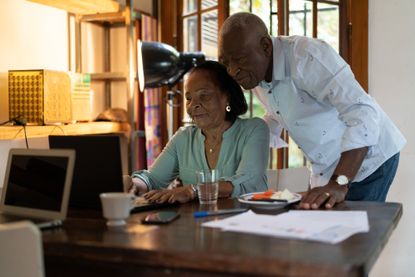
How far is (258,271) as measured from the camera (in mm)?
992

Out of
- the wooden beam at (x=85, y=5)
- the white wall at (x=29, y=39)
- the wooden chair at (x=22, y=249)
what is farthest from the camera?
the wooden beam at (x=85, y=5)

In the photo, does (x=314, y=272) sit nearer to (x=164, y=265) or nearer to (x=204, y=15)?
(x=164, y=265)

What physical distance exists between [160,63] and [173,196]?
4.14 feet

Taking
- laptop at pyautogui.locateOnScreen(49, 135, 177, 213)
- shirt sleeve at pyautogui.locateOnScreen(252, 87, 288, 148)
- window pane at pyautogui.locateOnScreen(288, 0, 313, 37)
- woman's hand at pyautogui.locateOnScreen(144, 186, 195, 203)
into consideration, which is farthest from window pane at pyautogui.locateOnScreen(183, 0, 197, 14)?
laptop at pyautogui.locateOnScreen(49, 135, 177, 213)

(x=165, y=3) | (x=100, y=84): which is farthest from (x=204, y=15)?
(x=100, y=84)

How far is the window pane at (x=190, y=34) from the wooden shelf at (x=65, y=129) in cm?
75

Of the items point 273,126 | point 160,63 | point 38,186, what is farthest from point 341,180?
point 160,63

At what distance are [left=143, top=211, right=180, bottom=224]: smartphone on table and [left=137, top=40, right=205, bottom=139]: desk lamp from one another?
1379mm

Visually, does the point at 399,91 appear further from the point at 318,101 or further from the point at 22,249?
the point at 22,249

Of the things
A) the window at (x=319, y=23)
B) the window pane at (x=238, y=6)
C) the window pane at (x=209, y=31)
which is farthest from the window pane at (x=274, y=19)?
the window pane at (x=209, y=31)

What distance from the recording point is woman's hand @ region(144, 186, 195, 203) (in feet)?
5.64

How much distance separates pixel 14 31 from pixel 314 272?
7.49ft

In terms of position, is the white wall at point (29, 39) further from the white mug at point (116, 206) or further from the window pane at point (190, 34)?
the white mug at point (116, 206)

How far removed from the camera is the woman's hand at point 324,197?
4.96 feet
